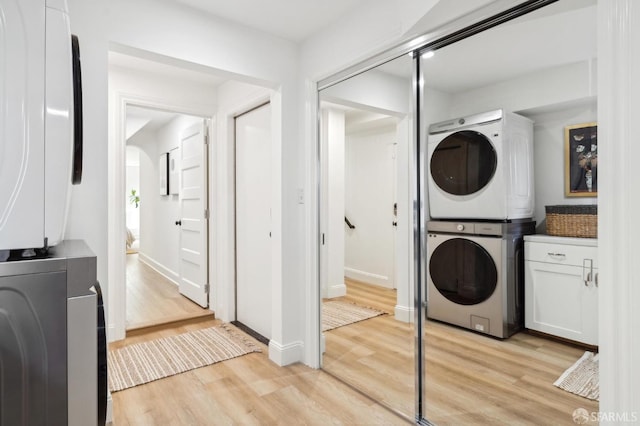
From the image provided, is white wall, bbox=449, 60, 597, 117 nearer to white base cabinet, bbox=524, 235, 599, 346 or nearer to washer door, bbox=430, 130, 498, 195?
washer door, bbox=430, 130, 498, 195

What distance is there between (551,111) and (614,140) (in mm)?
331

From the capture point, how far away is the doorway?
393 centimetres

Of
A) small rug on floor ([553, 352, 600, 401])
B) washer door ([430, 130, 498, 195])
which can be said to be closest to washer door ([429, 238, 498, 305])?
washer door ([430, 130, 498, 195])

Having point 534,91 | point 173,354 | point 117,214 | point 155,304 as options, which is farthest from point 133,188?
point 534,91

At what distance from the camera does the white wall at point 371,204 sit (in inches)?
84.4

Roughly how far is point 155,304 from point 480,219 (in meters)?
3.68

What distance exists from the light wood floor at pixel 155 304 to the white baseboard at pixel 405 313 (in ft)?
7.60

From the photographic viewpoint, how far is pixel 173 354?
2.88m

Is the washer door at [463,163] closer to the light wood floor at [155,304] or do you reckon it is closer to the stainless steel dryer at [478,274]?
the stainless steel dryer at [478,274]

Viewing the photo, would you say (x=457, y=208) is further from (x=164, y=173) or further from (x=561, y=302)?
(x=164, y=173)

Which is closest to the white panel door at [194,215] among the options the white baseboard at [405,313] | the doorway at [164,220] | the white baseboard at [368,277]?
the doorway at [164,220]

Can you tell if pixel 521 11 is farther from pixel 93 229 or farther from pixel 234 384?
pixel 234 384

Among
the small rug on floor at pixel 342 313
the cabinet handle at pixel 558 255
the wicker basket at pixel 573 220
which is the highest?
the wicker basket at pixel 573 220

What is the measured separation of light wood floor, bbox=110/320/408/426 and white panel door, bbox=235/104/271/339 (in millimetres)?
688
